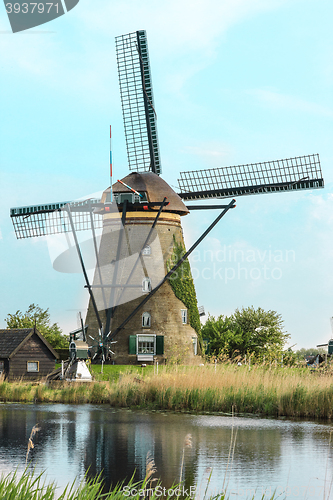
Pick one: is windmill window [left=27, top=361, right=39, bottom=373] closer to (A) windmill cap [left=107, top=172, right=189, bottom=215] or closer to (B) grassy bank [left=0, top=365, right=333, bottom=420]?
(B) grassy bank [left=0, top=365, right=333, bottom=420]

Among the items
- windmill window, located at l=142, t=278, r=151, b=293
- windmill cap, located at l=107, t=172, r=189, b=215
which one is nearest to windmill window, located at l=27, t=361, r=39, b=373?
windmill window, located at l=142, t=278, r=151, b=293

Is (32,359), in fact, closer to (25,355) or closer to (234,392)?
(25,355)

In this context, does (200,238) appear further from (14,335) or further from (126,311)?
(14,335)

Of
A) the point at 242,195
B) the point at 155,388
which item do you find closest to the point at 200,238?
the point at 242,195

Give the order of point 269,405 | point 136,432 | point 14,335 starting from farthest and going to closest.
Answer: point 14,335
point 269,405
point 136,432

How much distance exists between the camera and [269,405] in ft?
53.6

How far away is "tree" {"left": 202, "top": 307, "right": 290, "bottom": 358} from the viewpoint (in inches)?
1420

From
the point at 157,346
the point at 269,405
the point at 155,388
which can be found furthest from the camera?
the point at 157,346

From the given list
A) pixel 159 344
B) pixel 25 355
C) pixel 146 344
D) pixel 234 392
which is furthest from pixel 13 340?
pixel 234 392

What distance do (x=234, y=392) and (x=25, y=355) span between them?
12894 millimetres

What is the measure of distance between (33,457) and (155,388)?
8.21 metres

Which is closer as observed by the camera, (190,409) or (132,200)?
(190,409)

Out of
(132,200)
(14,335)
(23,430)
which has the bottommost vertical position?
(23,430)

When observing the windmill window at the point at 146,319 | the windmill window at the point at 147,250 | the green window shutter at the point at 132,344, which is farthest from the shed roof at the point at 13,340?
the windmill window at the point at 147,250
